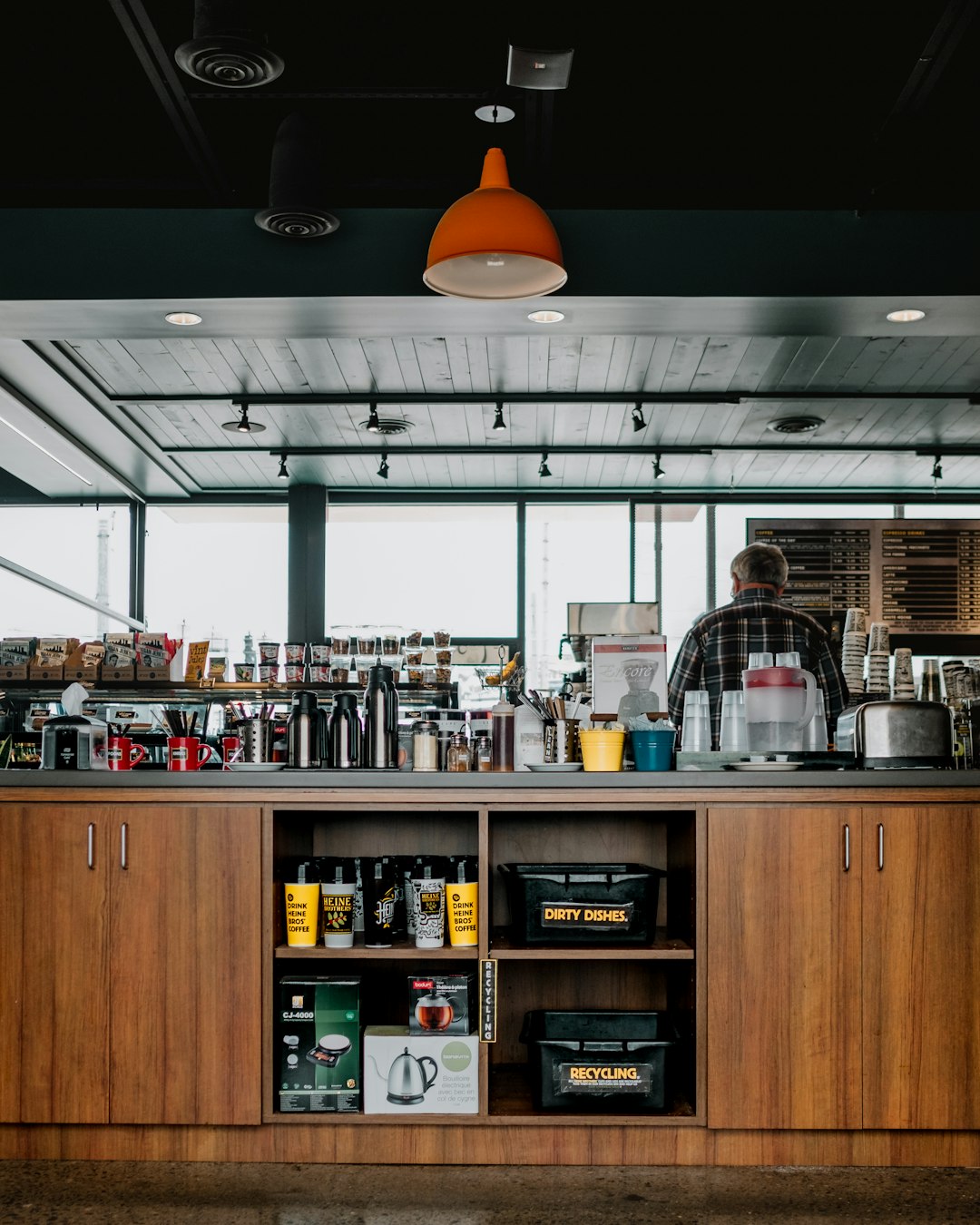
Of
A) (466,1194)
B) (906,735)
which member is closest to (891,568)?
(906,735)

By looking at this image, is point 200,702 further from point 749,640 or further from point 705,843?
point 705,843

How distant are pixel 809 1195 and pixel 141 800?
189 centimetres

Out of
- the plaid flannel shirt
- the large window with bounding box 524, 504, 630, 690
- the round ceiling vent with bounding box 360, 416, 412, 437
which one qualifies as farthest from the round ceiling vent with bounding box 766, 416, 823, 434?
the round ceiling vent with bounding box 360, 416, 412, 437

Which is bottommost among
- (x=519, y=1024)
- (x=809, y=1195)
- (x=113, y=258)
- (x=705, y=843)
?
(x=809, y=1195)

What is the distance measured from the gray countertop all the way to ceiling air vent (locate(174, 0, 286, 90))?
181 cm

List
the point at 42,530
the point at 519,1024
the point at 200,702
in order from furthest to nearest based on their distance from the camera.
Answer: the point at 42,530 → the point at 200,702 → the point at 519,1024

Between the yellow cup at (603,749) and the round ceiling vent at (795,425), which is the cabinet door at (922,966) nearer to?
the yellow cup at (603,749)

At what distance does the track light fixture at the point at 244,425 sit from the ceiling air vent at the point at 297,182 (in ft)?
7.23

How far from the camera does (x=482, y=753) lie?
3.30 m

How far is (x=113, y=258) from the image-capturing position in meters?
4.06

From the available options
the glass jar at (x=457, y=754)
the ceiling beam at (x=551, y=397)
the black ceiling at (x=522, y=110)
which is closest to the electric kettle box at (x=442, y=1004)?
the glass jar at (x=457, y=754)

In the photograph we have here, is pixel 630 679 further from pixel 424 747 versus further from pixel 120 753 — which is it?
pixel 120 753

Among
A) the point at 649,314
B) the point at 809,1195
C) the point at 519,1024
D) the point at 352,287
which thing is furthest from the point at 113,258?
the point at 809,1195

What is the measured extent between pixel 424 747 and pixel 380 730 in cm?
14
